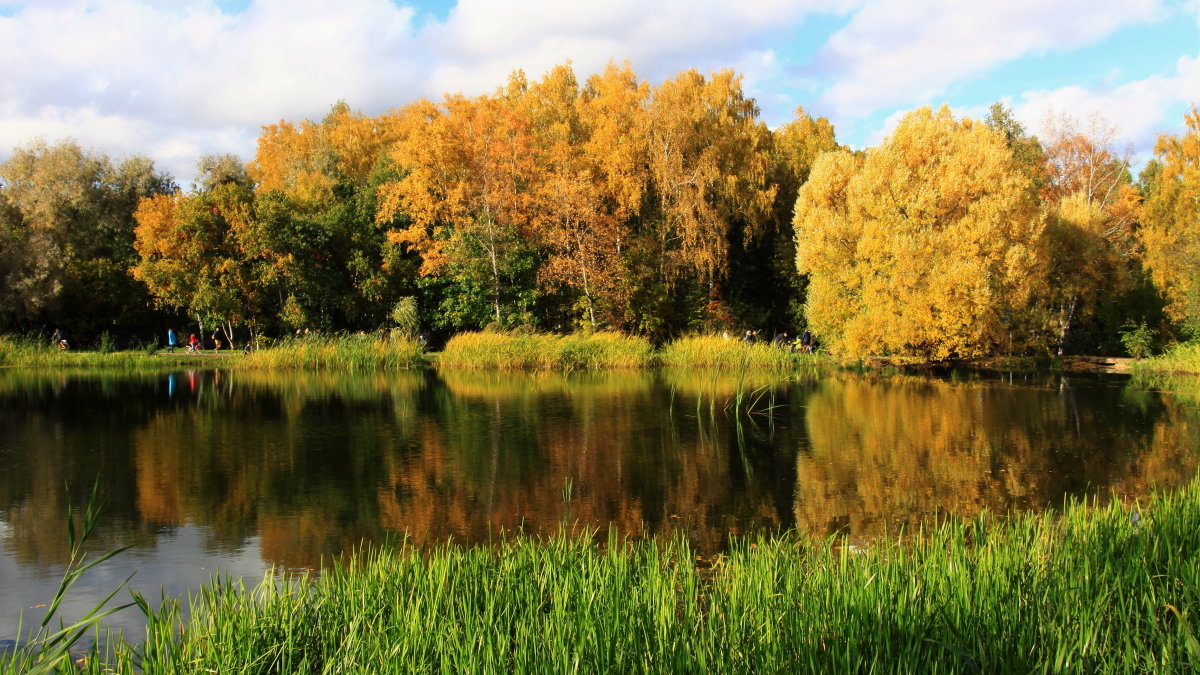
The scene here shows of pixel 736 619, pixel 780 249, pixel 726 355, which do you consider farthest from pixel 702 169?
pixel 736 619

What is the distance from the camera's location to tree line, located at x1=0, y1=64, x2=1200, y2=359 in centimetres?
2867

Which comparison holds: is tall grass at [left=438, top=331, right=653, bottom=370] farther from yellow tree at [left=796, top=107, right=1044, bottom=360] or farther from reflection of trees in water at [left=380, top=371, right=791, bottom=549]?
reflection of trees in water at [left=380, top=371, right=791, bottom=549]

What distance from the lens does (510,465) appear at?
12258mm

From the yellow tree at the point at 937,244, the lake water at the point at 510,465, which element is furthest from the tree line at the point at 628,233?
the lake water at the point at 510,465

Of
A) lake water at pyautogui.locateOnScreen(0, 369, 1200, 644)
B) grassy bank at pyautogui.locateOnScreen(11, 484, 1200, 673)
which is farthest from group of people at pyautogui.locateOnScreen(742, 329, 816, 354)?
grassy bank at pyautogui.locateOnScreen(11, 484, 1200, 673)

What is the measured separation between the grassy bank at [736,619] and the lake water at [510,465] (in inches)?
33.1

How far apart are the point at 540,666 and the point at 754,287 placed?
38.2 meters

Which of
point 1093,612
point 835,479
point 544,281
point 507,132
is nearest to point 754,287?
point 544,281

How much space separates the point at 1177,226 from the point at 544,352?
2518cm

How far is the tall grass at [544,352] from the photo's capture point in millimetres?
29984

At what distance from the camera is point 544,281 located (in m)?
34.6

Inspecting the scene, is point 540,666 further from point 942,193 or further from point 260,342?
point 260,342

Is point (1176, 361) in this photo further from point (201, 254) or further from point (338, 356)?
point (201, 254)

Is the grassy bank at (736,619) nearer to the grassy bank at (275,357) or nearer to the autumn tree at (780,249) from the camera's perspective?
the grassy bank at (275,357)
